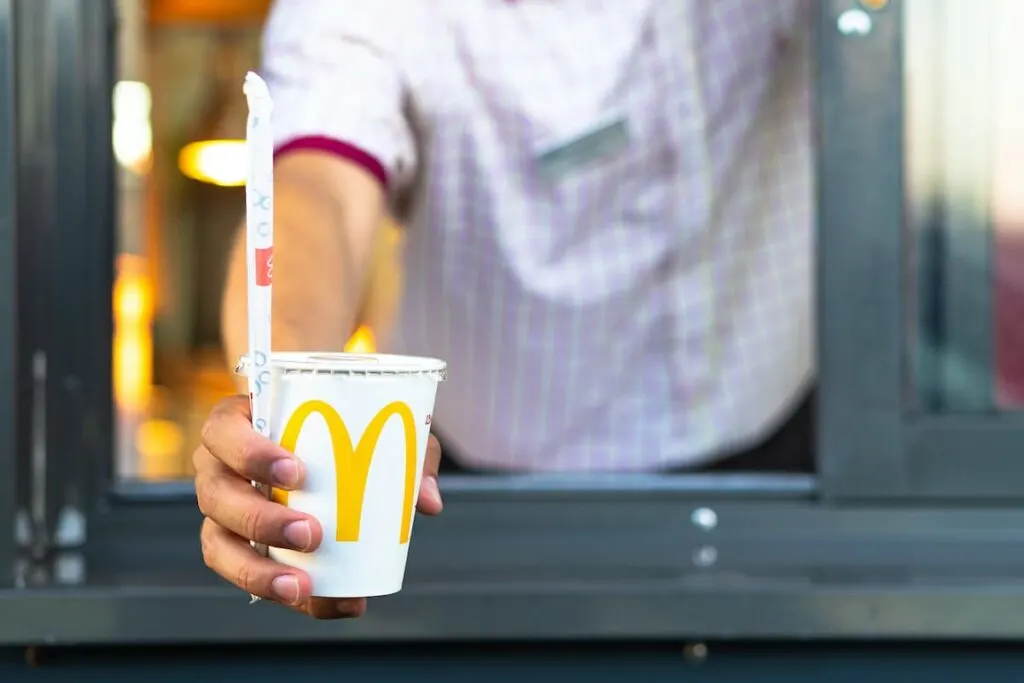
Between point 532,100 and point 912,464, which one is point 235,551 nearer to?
point 912,464

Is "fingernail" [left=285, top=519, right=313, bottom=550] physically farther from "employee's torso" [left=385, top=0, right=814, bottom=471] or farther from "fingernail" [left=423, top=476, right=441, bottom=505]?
"employee's torso" [left=385, top=0, right=814, bottom=471]

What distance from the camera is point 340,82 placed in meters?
1.52

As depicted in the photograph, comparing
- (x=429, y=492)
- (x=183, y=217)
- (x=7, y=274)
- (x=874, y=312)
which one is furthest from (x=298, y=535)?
(x=183, y=217)

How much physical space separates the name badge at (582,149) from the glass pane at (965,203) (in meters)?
0.46

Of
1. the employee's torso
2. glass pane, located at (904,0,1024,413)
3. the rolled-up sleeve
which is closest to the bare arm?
the rolled-up sleeve

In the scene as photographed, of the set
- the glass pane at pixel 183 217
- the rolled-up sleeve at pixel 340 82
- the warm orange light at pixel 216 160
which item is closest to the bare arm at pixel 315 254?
the rolled-up sleeve at pixel 340 82

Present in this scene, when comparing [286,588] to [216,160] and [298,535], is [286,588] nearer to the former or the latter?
[298,535]

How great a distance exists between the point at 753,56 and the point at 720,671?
35.4 inches

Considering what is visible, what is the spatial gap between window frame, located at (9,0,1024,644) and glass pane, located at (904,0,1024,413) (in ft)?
0.14

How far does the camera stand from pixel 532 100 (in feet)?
5.56

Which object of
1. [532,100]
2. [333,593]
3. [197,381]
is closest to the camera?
[333,593]

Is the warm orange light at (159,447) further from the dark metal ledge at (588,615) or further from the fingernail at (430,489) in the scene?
the fingernail at (430,489)

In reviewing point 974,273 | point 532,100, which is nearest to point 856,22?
point 974,273

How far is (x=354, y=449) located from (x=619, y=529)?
72 centimetres
